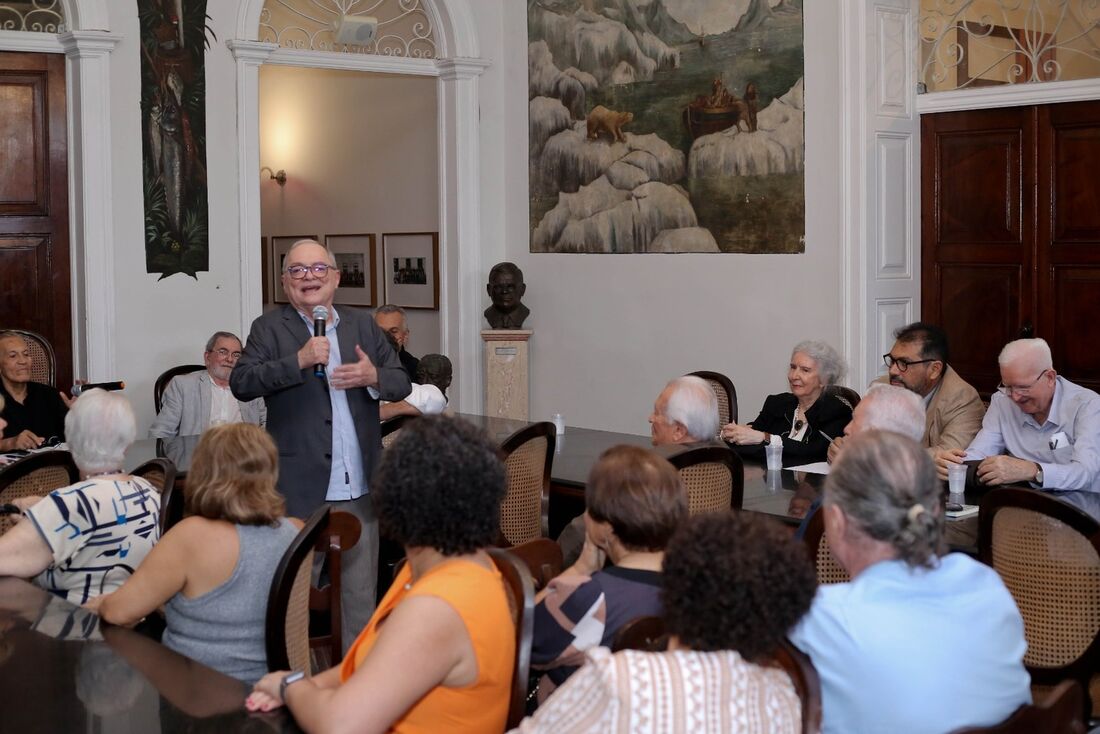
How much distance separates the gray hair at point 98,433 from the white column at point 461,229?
651 centimetres

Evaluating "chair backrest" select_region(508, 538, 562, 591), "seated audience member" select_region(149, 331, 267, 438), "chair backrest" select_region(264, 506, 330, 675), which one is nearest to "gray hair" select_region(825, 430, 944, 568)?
"chair backrest" select_region(508, 538, 562, 591)

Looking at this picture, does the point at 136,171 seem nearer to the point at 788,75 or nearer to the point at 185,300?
the point at 185,300

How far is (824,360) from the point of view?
5754 millimetres

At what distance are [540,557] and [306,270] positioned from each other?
1644 millimetres

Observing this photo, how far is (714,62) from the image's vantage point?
8.40m

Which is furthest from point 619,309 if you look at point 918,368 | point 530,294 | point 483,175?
A: point 918,368

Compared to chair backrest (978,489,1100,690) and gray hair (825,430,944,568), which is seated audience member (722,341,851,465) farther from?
gray hair (825,430,944,568)

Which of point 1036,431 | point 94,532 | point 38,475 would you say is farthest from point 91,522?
point 1036,431

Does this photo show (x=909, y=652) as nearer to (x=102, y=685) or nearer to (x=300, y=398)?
(x=102, y=685)

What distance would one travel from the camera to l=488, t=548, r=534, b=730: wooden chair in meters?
2.27

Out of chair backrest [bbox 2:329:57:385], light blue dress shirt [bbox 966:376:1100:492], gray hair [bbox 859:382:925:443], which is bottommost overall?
light blue dress shirt [bbox 966:376:1100:492]

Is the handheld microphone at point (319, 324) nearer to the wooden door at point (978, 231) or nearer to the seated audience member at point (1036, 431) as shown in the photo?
the seated audience member at point (1036, 431)

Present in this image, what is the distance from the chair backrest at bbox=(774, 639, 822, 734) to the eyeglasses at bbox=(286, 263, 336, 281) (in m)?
2.70

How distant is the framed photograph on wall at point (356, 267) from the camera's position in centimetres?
1155
